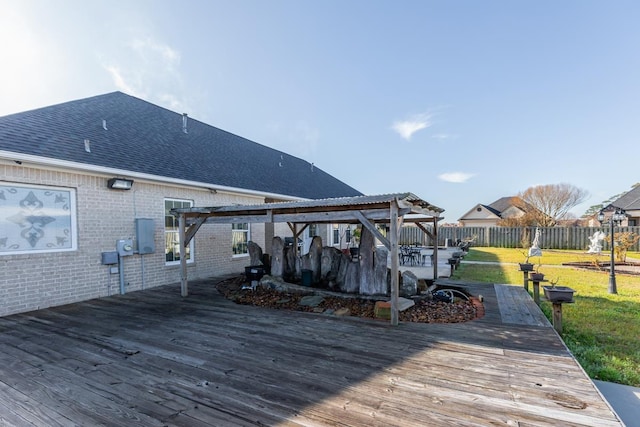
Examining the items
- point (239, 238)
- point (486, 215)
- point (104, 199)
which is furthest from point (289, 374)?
point (486, 215)

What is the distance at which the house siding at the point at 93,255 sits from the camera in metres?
5.86

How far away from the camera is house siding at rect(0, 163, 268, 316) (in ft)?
19.2

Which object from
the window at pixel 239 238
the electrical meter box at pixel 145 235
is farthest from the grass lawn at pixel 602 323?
the electrical meter box at pixel 145 235

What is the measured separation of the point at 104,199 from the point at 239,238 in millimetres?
4702

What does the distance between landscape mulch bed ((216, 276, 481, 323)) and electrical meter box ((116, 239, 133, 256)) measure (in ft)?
8.61

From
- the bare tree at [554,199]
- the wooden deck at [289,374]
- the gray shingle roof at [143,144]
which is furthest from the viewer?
the bare tree at [554,199]

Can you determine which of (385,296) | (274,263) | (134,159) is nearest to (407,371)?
(385,296)

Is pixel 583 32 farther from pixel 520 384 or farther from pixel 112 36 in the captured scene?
pixel 112 36

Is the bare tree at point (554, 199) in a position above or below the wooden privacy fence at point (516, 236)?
above

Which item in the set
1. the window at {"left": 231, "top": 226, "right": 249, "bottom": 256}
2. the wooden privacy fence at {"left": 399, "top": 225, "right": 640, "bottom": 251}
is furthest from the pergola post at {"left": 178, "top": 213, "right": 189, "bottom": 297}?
the wooden privacy fence at {"left": 399, "top": 225, "right": 640, "bottom": 251}

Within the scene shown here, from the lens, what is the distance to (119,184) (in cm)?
723

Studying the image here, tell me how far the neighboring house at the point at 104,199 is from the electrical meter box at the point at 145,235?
3cm

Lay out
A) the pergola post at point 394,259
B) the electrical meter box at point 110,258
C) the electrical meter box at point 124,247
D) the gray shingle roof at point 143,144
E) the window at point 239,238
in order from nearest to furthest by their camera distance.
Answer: the pergola post at point 394,259, the gray shingle roof at point 143,144, the electrical meter box at point 110,258, the electrical meter box at point 124,247, the window at point 239,238

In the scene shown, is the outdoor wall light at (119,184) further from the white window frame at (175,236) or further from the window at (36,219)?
the white window frame at (175,236)
